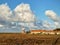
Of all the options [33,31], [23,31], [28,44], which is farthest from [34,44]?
[33,31]

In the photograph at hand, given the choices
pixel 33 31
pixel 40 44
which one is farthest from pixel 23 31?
pixel 40 44

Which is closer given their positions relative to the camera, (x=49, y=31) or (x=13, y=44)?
(x=13, y=44)

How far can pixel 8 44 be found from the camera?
40.7 m

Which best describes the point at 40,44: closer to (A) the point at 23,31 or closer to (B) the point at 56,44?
(B) the point at 56,44

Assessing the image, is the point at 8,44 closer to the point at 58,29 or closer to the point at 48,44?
the point at 48,44

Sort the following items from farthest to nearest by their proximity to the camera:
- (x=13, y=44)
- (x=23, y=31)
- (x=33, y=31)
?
(x=33, y=31)
(x=23, y=31)
(x=13, y=44)

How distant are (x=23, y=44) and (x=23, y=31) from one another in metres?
62.9

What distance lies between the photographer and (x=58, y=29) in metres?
107

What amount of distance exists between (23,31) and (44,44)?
6243 cm

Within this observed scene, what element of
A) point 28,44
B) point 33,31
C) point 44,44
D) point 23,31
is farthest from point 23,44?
point 33,31

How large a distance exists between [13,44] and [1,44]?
8.07ft

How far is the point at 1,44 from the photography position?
134ft

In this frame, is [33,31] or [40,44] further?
[33,31]

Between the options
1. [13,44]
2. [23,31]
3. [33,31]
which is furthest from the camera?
[33,31]
